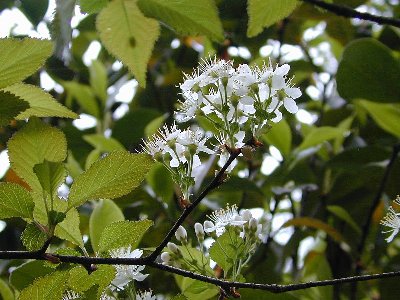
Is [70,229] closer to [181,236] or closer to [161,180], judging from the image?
[181,236]

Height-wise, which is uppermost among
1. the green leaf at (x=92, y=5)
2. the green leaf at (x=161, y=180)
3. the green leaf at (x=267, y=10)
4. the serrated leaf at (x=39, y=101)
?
the green leaf at (x=92, y=5)

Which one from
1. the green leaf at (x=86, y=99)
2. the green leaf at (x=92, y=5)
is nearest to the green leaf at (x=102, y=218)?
the green leaf at (x=92, y=5)

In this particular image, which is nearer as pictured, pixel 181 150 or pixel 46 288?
pixel 46 288

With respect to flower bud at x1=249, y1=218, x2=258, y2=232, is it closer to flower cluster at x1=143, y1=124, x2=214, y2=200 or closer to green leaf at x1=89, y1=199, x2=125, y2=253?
flower cluster at x1=143, y1=124, x2=214, y2=200

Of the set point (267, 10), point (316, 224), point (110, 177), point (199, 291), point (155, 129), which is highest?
point (267, 10)

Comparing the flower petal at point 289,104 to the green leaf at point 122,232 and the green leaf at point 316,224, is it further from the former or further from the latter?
the green leaf at point 316,224

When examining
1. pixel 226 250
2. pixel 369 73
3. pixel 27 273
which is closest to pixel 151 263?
pixel 226 250

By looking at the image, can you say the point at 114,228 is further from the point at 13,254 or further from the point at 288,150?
the point at 288,150
